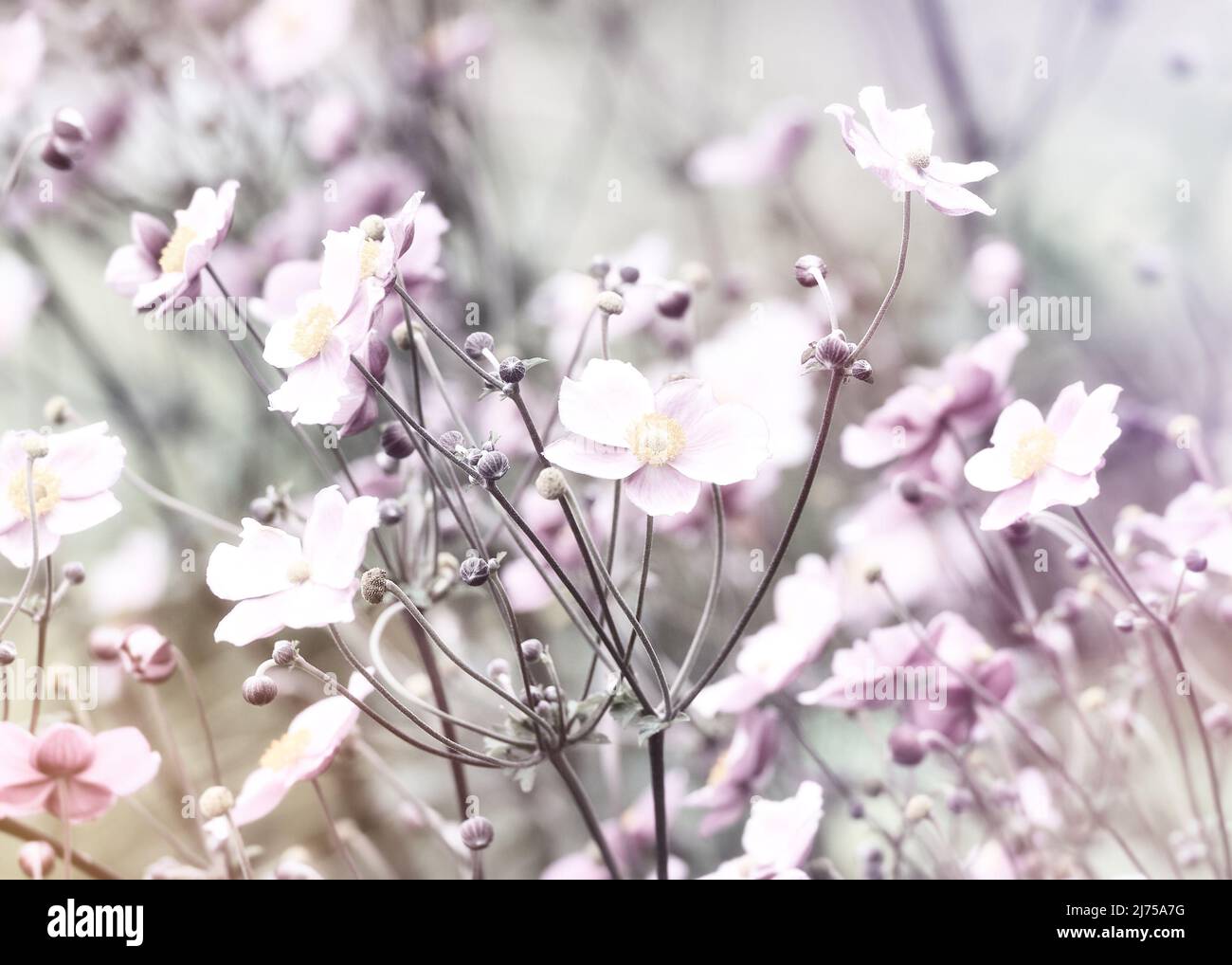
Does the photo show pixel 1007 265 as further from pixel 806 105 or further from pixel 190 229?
pixel 190 229

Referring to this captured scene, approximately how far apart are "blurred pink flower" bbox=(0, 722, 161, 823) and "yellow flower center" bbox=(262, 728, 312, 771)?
0.04 m

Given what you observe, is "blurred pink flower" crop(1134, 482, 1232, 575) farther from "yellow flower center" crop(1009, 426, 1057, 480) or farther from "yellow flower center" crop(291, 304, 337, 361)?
"yellow flower center" crop(291, 304, 337, 361)

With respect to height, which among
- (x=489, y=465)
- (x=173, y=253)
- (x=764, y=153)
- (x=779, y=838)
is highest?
(x=764, y=153)

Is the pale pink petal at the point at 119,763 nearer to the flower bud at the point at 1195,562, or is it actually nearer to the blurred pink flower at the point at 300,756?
the blurred pink flower at the point at 300,756

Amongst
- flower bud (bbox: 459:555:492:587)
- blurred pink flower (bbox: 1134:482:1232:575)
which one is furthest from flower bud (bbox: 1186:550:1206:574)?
flower bud (bbox: 459:555:492:587)

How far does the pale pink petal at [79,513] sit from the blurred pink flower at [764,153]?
0.37 m

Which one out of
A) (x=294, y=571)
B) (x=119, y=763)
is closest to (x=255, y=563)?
(x=294, y=571)

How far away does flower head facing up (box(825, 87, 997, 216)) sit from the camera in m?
0.31

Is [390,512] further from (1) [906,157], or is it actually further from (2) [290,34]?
(2) [290,34]

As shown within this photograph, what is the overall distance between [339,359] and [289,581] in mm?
75

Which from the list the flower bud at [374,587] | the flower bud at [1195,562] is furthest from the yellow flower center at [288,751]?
the flower bud at [1195,562]

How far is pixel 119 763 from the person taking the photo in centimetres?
38

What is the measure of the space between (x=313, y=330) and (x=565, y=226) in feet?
1.11
